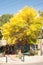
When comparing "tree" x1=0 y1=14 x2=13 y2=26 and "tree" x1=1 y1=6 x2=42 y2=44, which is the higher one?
"tree" x1=0 y1=14 x2=13 y2=26

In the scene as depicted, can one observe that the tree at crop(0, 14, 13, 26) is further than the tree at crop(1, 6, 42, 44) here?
Yes

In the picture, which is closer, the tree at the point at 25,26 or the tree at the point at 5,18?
the tree at the point at 25,26

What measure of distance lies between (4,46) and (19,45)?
4.05 metres

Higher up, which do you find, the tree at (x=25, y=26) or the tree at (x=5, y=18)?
the tree at (x=5, y=18)

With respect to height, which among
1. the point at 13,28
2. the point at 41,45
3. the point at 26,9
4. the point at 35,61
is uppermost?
the point at 26,9

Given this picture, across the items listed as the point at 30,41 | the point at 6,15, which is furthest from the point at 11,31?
the point at 6,15

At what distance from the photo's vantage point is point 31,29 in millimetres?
47156

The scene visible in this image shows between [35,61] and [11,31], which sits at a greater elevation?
[11,31]

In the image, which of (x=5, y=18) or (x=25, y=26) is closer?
(x=25, y=26)

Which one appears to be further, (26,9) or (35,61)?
(26,9)

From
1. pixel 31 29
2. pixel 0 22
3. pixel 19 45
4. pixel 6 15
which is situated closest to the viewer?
pixel 31 29

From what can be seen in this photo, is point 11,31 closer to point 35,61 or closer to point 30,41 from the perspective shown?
point 30,41

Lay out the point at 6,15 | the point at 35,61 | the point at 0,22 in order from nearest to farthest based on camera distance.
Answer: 1. the point at 35,61
2. the point at 0,22
3. the point at 6,15

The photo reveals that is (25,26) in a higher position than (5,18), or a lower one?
lower
